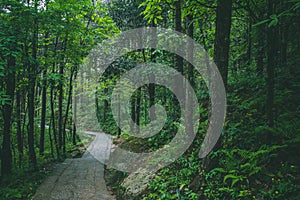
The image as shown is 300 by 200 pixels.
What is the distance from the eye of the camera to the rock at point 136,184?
7.08 meters

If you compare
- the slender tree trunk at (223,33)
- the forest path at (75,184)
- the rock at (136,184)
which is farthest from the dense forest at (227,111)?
the forest path at (75,184)

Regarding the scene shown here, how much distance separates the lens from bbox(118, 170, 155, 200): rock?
23.2 ft

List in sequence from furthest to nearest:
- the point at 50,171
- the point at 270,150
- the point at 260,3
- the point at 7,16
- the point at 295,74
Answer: the point at 50,171 < the point at 295,74 < the point at 7,16 < the point at 260,3 < the point at 270,150

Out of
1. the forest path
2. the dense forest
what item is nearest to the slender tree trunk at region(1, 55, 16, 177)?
the dense forest

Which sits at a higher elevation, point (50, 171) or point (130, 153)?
point (130, 153)

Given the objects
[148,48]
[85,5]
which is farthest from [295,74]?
[85,5]

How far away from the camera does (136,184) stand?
300 inches

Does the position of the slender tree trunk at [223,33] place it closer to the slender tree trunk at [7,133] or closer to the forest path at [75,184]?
the forest path at [75,184]

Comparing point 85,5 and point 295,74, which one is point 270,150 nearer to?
point 295,74

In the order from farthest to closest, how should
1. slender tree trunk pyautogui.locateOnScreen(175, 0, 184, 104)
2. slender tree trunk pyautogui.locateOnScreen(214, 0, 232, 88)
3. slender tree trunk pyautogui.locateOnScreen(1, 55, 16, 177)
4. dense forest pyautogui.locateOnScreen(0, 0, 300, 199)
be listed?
slender tree trunk pyautogui.locateOnScreen(175, 0, 184, 104)
slender tree trunk pyautogui.locateOnScreen(1, 55, 16, 177)
slender tree trunk pyautogui.locateOnScreen(214, 0, 232, 88)
dense forest pyautogui.locateOnScreen(0, 0, 300, 199)

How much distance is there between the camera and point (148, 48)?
1471cm

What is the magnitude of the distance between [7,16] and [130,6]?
9.52 m

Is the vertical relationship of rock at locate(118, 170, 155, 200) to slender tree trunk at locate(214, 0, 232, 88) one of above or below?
below

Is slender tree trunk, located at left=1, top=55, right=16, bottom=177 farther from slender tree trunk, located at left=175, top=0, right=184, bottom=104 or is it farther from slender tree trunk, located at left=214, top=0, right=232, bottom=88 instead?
slender tree trunk, located at left=214, top=0, right=232, bottom=88
